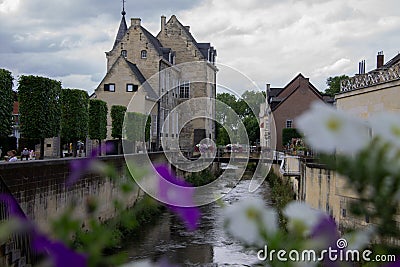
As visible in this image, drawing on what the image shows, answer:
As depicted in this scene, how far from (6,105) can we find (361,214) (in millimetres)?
16949

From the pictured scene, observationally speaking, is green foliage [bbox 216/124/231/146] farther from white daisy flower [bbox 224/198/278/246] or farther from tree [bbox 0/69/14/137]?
white daisy flower [bbox 224/198/278/246]

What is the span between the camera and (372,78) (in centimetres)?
1376

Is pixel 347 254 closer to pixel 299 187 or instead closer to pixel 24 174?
pixel 24 174

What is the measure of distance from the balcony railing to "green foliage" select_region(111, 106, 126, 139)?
54.2 feet

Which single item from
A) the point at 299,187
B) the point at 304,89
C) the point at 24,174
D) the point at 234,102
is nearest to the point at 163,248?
the point at 24,174

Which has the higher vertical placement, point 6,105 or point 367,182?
point 6,105

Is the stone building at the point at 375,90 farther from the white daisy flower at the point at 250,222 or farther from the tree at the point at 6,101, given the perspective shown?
the white daisy flower at the point at 250,222

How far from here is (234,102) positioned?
217 feet

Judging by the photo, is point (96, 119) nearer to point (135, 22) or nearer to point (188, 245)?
point (188, 245)

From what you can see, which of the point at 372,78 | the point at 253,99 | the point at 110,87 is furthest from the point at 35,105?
the point at 110,87

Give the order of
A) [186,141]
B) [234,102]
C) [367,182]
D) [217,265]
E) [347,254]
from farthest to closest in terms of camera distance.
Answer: [234,102] < [186,141] < [217,265] < [347,254] < [367,182]

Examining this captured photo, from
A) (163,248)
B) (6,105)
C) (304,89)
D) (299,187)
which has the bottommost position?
(163,248)

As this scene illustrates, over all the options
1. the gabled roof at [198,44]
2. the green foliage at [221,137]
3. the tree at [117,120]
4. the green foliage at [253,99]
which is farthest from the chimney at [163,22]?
the tree at [117,120]

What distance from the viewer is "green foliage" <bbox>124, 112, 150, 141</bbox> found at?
103 feet
